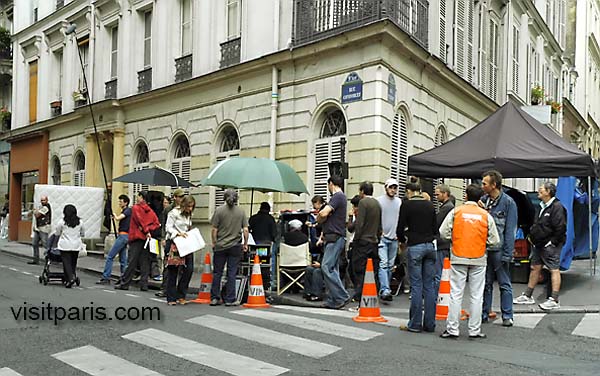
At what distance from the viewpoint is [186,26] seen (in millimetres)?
19625

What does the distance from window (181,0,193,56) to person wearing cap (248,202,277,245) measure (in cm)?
898

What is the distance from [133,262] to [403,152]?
6.41 metres

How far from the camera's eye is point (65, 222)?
41.3 feet

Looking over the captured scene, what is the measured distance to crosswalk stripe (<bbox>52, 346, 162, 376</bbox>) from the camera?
621 centimetres

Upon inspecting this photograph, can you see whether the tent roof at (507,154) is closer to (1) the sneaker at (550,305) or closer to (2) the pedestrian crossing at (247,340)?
(1) the sneaker at (550,305)

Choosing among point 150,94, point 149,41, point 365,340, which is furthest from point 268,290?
point 149,41

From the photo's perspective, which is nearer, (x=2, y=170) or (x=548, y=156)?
(x=548, y=156)

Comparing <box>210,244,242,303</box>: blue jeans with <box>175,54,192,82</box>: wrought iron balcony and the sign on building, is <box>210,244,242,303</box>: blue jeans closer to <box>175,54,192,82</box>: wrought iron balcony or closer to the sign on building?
the sign on building

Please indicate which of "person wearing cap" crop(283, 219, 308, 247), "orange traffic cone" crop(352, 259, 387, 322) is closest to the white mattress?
"person wearing cap" crop(283, 219, 308, 247)

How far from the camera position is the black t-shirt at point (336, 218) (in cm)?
1048

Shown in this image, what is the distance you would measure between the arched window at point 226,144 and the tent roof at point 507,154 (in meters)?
6.22

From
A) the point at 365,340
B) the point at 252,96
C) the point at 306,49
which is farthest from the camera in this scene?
the point at 252,96

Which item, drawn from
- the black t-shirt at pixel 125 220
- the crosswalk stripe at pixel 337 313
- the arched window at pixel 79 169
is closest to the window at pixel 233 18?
the black t-shirt at pixel 125 220

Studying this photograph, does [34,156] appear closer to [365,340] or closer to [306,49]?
[306,49]
